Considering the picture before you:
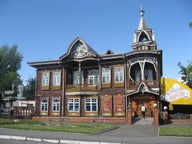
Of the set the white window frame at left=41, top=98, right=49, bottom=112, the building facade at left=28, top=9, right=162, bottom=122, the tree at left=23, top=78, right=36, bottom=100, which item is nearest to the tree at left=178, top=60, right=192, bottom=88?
the building facade at left=28, top=9, right=162, bottom=122

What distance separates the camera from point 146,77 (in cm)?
3397

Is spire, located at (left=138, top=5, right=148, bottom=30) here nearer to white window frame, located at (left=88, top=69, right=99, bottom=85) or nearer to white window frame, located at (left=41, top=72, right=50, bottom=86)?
white window frame, located at (left=88, top=69, right=99, bottom=85)

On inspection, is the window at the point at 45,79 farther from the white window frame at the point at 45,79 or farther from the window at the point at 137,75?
the window at the point at 137,75

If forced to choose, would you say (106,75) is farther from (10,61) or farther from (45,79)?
(10,61)

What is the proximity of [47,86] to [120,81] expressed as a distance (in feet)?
35.2

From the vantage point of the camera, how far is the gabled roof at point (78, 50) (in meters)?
35.5

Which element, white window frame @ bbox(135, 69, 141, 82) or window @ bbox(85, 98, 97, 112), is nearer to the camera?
white window frame @ bbox(135, 69, 141, 82)

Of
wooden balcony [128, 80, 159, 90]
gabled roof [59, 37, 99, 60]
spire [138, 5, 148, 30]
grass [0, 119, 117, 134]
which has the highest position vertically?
spire [138, 5, 148, 30]

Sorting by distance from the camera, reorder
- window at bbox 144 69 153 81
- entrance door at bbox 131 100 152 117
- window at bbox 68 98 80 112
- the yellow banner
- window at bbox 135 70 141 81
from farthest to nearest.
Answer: window at bbox 68 98 80 112 → window at bbox 135 70 141 81 → window at bbox 144 69 153 81 → entrance door at bbox 131 100 152 117 → the yellow banner

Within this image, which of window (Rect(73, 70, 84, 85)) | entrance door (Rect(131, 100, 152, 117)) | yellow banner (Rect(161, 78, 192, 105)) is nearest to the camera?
yellow banner (Rect(161, 78, 192, 105))

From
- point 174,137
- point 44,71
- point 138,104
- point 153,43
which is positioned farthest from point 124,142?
point 44,71

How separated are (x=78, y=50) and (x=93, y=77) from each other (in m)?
4.19

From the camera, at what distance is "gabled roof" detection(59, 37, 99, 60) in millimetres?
35531

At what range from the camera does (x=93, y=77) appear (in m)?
36.5
